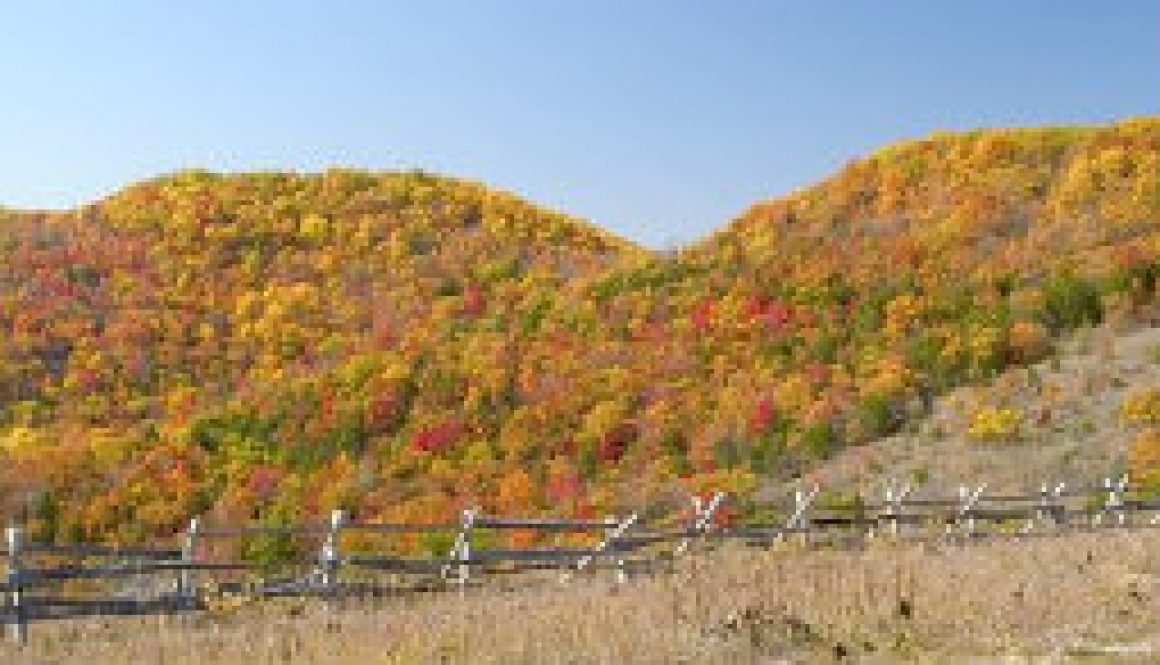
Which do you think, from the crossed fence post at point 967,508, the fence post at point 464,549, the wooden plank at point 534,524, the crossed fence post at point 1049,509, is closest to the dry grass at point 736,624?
the fence post at point 464,549

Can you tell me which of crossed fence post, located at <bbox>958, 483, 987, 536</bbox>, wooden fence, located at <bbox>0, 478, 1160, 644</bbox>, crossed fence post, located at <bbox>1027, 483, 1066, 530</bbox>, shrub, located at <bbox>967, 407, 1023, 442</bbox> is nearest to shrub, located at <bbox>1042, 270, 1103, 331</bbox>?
shrub, located at <bbox>967, 407, 1023, 442</bbox>

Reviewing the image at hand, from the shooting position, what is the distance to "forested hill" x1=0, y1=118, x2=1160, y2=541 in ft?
177

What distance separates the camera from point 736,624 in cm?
1415

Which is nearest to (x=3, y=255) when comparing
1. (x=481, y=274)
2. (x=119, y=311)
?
(x=119, y=311)

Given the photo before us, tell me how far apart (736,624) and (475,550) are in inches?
516

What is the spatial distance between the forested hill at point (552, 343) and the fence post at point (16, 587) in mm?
31108

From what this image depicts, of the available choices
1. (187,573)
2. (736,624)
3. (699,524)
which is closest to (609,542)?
(699,524)

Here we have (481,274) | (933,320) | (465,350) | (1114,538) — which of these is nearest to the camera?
(1114,538)

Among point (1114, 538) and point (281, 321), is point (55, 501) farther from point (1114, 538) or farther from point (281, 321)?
point (1114, 538)

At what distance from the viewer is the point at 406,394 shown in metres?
66.7

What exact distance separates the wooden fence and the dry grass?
82cm

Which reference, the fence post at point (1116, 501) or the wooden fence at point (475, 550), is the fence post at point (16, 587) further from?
the fence post at point (1116, 501)

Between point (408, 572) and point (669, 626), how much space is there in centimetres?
1018

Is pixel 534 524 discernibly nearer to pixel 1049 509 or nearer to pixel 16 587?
pixel 16 587
